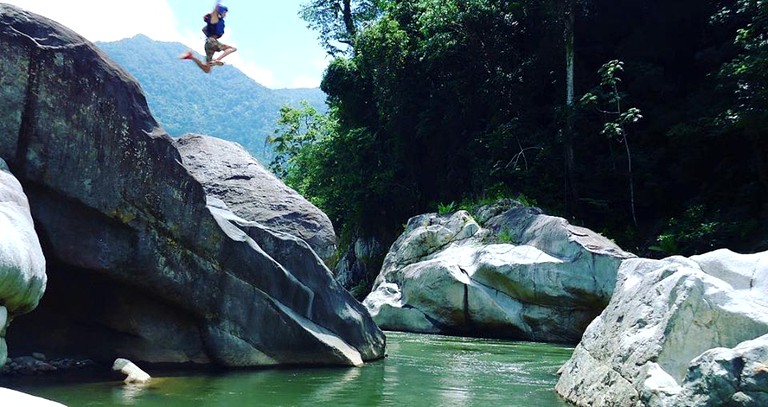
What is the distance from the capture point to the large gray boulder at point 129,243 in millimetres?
9898

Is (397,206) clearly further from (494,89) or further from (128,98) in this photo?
(128,98)

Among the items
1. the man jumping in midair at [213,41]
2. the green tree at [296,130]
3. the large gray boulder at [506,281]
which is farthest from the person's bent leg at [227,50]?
the green tree at [296,130]

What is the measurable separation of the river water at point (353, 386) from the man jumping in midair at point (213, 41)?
15.1 feet

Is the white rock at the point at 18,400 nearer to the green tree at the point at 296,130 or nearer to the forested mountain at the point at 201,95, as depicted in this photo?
the green tree at the point at 296,130

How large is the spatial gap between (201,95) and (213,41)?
4625 inches

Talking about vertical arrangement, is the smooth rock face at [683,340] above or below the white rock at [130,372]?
above

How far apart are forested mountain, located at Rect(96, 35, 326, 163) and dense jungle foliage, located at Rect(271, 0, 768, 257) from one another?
77.0 meters

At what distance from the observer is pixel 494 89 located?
2591 centimetres

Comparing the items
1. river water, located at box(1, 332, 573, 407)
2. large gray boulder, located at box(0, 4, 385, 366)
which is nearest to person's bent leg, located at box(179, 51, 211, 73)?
large gray boulder, located at box(0, 4, 385, 366)

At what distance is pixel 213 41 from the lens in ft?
39.8

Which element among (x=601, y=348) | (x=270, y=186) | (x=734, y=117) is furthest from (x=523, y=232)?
(x=601, y=348)

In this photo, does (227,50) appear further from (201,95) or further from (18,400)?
(201,95)

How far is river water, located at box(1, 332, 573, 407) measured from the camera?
8836 millimetres

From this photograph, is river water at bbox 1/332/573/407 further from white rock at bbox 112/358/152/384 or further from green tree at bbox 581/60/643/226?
green tree at bbox 581/60/643/226
